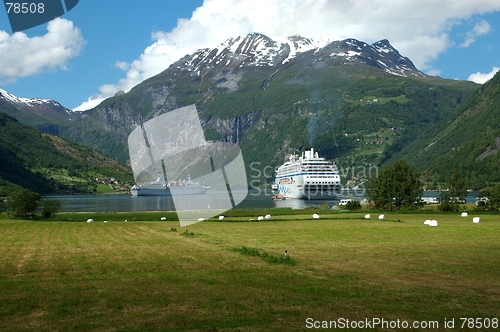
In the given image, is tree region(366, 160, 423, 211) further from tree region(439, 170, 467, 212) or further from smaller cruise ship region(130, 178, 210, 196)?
smaller cruise ship region(130, 178, 210, 196)

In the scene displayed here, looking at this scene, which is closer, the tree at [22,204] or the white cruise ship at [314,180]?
the tree at [22,204]

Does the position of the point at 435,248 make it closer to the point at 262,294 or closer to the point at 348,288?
the point at 348,288

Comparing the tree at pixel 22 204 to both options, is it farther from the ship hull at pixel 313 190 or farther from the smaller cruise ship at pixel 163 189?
the smaller cruise ship at pixel 163 189

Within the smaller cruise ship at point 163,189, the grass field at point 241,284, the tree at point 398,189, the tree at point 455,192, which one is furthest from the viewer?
the smaller cruise ship at point 163,189

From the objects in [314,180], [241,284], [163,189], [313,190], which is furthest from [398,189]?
[163,189]

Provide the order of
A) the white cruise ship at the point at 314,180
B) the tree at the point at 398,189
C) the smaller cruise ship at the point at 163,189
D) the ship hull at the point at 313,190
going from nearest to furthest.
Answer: the tree at the point at 398,189 < the ship hull at the point at 313,190 < the white cruise ship at the point at 314,180 < the smaller cruise ship at the point at 163,189

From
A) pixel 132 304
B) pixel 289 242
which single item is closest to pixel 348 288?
pixel 132 304

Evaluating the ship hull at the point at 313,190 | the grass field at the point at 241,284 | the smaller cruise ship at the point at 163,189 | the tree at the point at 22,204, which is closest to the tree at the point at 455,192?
the grass field at the point at 241,284

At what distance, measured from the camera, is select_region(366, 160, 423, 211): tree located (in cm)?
7150

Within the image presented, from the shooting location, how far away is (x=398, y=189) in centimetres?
7169

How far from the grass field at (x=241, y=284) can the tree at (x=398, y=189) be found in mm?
43248

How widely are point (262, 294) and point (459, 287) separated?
→ 6.45 meters

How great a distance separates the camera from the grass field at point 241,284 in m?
12.8

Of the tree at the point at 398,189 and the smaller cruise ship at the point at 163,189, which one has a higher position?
the smaller cruise ship at the point at 163,189
